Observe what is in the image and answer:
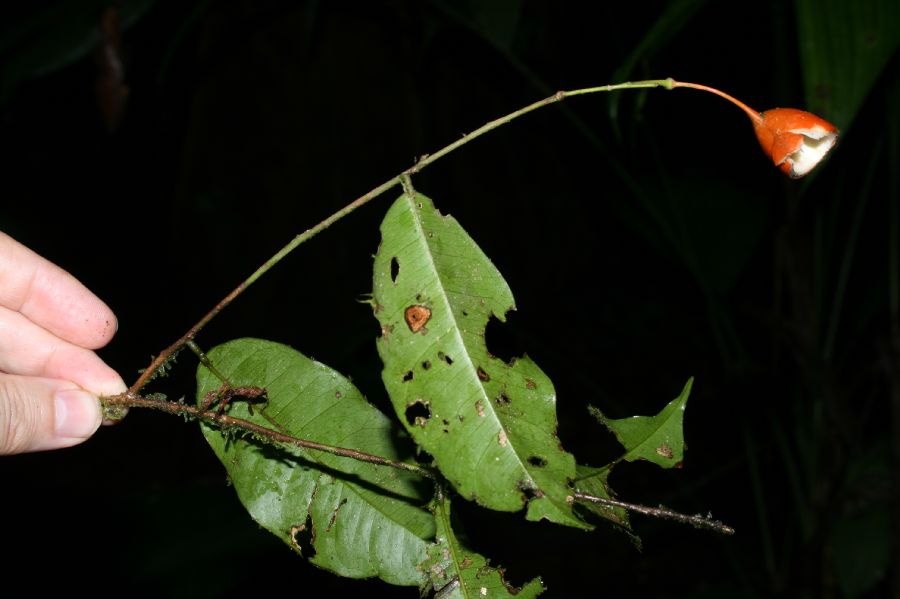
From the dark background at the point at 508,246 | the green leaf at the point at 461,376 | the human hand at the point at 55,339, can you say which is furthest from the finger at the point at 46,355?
the dark background at the point at 508,246

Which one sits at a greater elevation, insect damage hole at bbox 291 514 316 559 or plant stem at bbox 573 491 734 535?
insect damage hole at bbox 291 514 316 559

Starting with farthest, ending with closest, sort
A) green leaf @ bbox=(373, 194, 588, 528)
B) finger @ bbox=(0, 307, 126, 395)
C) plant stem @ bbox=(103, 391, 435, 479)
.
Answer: finger @ bbox=(0, 307, 126, 395) < plant stem @ bbox=(103, 391, 435, 479) < green leaf @ bbox=(373, 194, 588, 528)

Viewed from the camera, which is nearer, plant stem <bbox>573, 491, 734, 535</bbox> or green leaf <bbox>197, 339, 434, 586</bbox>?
plant stem <bbox>573, 491, 734, 535</bbox>

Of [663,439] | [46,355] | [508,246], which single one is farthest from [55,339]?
[508,246]

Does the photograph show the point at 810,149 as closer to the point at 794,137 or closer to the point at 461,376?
the point at 794,137

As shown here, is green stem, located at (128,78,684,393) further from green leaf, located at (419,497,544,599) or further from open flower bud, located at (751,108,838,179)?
green leaf, located at (419,497,544,599)

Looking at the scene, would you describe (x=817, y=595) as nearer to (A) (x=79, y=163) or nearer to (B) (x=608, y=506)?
(B) (x=608, y=506)

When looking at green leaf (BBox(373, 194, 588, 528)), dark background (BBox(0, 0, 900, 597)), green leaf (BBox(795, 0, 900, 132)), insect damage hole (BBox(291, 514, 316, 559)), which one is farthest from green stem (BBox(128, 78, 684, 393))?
dark background (BBox(0, 0, 900, 597))

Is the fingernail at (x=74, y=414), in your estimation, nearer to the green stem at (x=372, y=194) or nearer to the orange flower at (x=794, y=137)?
the green stem at (x=372, y=194)
